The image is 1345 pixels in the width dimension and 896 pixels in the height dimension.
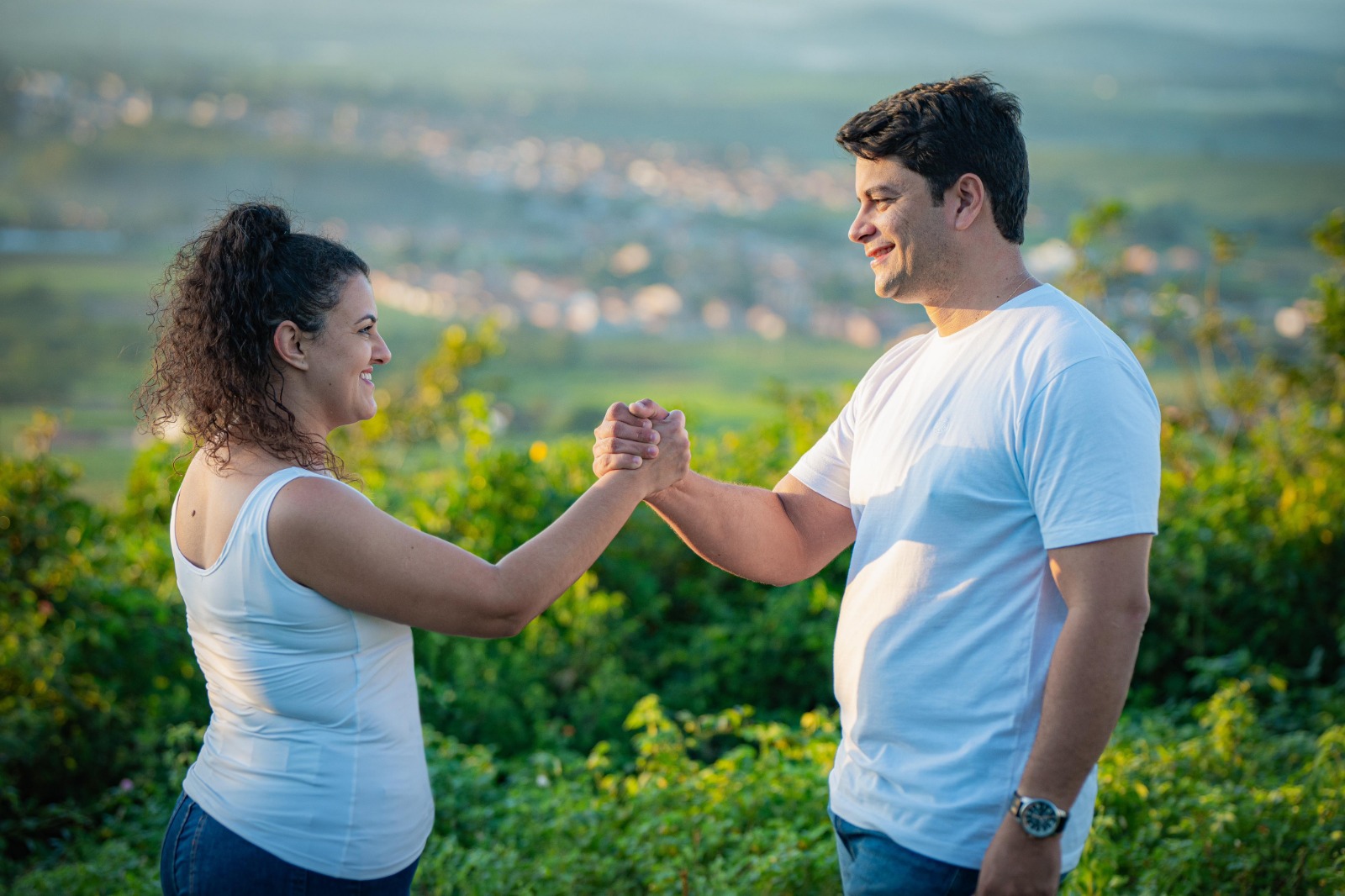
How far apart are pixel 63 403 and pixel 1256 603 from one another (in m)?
7.32

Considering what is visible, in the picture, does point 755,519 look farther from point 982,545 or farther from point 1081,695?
point 1081,695

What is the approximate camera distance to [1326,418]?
5613 millimetres

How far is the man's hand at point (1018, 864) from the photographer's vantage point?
1.57 metres

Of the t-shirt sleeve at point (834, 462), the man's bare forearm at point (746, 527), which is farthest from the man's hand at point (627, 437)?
the t-shirt sleeve at point (834, 462)

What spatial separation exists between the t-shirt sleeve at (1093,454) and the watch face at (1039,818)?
0.37m

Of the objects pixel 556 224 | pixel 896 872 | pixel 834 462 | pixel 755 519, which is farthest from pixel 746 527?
pixel 556 224

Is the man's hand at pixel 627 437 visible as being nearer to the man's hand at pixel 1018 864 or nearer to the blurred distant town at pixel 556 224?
the man's hand at pixel 1018 864

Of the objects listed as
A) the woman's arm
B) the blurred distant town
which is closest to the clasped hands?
the woman's arm

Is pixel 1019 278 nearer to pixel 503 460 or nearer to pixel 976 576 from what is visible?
pixel 976 576

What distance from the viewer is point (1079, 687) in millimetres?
1544

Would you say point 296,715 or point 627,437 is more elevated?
point 627,437

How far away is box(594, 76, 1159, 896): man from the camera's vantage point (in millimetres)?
1555

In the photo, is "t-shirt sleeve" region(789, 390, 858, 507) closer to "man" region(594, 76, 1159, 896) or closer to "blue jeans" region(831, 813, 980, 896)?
"man" region(594, 76, 1159, 896)

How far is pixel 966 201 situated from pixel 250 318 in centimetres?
117
